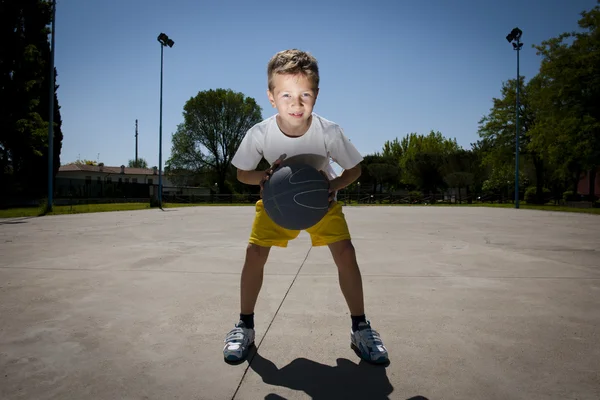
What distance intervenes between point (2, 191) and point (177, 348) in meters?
29.2

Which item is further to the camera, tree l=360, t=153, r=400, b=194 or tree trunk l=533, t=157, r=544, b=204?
tree l=360, t=153, r=400, b=194

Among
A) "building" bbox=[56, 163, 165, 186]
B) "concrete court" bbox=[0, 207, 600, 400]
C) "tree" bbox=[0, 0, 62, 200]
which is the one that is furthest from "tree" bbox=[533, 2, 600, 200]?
"building" bbox=[56, 163, 165, 186]

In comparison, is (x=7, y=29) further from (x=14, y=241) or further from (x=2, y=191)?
(x=14, y=241)

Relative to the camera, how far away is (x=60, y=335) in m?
2.45

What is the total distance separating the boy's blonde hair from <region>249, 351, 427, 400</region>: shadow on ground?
1663 mm

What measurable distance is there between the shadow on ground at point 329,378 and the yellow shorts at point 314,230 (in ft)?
2.28

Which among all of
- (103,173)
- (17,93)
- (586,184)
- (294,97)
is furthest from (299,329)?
(103,173)

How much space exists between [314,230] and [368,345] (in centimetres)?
75

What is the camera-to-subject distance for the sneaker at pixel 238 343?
2.09 metres

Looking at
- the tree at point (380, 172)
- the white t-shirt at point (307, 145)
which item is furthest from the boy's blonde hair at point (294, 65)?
the tree at point (380, 172)

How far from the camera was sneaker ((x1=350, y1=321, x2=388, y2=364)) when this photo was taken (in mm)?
2072

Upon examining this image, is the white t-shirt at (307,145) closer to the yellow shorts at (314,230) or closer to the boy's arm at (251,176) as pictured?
the boy's arm at (251,176)

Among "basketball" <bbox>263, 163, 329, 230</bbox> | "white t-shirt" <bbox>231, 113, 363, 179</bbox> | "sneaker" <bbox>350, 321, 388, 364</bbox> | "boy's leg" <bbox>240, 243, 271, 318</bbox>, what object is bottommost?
"sneaker" <bbox>350, 321, 388, 364</bbox>

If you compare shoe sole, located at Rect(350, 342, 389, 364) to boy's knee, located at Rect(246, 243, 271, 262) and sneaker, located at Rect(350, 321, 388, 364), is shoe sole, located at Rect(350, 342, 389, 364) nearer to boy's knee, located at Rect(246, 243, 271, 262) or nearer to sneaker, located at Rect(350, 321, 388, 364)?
sneaker, located at Rect(350, 321, 388, 364)
